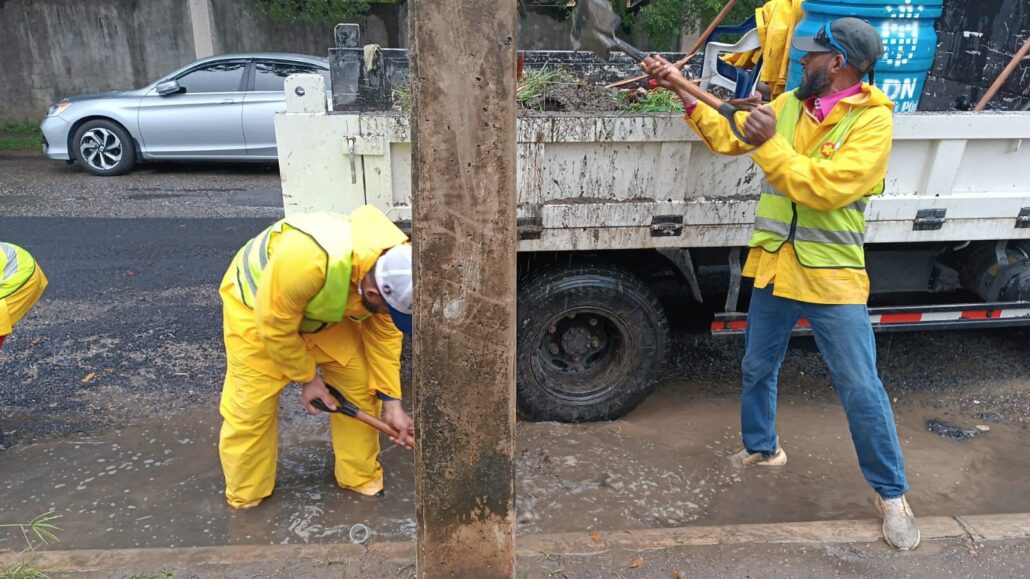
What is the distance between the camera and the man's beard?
2.66 m

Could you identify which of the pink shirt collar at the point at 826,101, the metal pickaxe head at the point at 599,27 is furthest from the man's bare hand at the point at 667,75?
the pink shirt collar at the point at 826,101

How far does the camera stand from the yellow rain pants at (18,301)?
326 centimetres

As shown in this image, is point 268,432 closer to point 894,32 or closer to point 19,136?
point 894,32

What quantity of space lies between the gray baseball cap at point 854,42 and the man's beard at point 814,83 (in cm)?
8

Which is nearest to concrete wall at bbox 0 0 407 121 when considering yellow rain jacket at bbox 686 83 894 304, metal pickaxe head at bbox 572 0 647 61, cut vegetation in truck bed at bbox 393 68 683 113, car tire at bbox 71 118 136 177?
car tire at bbox 71 118 136 177

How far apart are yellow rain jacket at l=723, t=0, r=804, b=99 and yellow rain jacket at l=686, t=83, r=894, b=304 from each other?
74 centimetres

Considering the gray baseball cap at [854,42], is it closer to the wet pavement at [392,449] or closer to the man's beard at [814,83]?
the man's beard at [814,83]

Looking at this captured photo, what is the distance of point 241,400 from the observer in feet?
9.67

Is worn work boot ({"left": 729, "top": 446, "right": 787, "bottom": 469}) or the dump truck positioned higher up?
the dump truck

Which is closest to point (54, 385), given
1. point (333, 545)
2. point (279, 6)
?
point (333, 545)

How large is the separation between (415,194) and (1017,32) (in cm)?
390

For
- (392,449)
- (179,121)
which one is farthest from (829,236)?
(179,121)

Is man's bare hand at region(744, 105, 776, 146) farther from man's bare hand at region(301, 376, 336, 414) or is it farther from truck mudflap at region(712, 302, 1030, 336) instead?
man's bare hand at region(301, 376, 336, 414)

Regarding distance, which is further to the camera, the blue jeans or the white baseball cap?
the blue jeans
